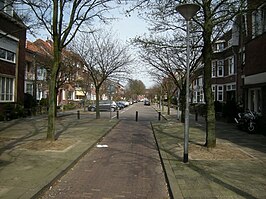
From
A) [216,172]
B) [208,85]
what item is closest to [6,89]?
[208,85]

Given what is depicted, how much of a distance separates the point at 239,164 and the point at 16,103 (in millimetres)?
22661

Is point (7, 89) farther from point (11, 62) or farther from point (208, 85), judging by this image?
point (208, 85)

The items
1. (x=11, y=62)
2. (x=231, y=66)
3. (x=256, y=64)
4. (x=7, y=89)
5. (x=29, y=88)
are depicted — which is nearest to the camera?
(x=256, y=64)

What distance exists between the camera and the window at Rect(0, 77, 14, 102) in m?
25.8

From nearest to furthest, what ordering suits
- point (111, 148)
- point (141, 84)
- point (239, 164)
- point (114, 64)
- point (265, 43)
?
point (239, 164), point (111, 148), point (265, 43), point (114, 64), point (141, 84)

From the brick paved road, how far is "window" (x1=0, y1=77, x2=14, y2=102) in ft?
55.1

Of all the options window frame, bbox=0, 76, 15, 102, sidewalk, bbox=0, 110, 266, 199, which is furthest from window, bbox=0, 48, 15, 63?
sidewalk, bbox=0, 110, 266, 199

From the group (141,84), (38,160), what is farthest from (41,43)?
(141,84)

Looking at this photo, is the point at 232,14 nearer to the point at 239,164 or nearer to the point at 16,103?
the point at 239,164

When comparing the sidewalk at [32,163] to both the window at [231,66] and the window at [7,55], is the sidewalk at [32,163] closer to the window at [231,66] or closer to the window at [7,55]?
the window at [7,55]

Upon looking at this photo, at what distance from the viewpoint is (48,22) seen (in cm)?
1329

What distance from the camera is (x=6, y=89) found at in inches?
1046

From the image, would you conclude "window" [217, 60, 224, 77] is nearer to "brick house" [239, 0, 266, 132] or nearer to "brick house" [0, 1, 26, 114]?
"brick house" [239, 0, 266, 132]

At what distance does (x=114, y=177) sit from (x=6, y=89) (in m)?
21.4
